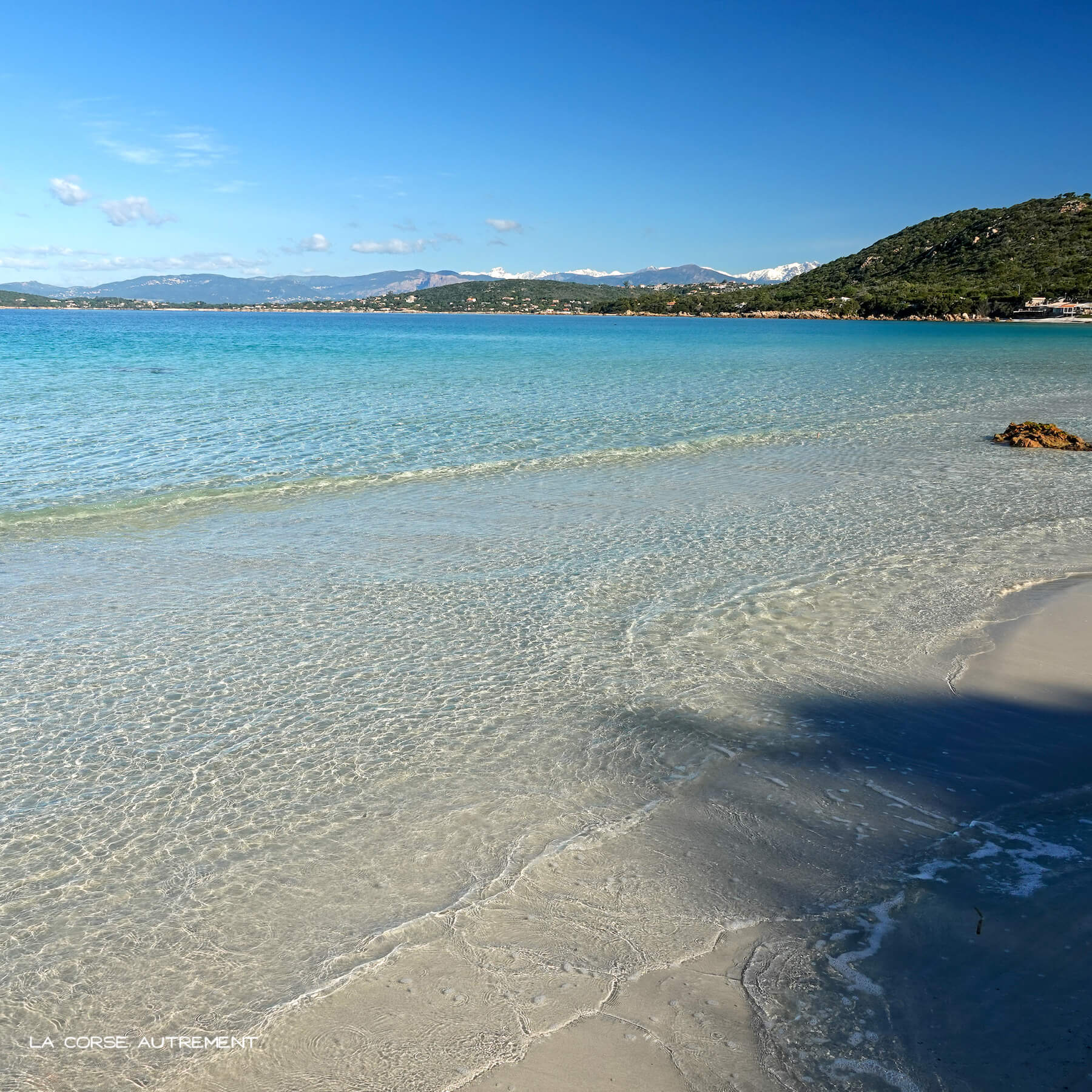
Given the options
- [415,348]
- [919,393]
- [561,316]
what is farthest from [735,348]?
[561,316]

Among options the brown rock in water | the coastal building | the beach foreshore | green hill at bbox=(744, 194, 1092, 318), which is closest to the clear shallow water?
the beach foreshore

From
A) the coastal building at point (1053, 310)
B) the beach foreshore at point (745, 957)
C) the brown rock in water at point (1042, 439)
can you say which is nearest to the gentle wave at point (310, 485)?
the brown rock in water at point (1042, 439)

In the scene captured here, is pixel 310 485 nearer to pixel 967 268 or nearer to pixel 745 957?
pixel 745 957

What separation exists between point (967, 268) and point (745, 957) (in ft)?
479

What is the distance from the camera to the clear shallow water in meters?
3.36

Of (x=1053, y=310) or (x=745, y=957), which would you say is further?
(x=1053, y=310)

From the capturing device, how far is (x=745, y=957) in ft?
10.7

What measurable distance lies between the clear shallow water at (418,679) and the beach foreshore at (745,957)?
0.09ft

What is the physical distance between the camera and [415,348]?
58.2m

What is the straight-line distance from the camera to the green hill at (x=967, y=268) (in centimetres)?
10675

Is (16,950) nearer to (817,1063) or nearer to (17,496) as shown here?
(817,1063)

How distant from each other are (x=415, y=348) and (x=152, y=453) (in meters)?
45.3

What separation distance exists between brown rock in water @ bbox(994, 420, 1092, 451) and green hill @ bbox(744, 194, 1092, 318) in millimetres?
101819

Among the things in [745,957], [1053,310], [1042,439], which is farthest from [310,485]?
[1053,310]
